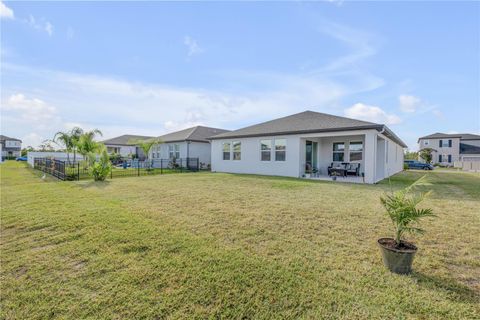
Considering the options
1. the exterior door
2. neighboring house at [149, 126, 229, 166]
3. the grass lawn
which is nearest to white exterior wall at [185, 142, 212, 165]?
neighboring house at [149, 126, 229, 166]

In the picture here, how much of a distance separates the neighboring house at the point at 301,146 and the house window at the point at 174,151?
763 cm

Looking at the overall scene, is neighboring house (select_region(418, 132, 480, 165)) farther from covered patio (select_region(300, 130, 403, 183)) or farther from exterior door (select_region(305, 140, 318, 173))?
exterior door (select_region(305, 140, 318, 173))

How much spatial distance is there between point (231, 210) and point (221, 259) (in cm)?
274

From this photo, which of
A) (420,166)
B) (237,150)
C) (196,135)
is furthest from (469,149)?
(196,135)

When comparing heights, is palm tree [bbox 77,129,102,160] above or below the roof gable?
below

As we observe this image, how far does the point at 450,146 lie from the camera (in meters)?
43.1

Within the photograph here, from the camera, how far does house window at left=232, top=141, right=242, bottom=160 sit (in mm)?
17812

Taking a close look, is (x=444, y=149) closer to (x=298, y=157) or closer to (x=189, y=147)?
(x=298, y=157)

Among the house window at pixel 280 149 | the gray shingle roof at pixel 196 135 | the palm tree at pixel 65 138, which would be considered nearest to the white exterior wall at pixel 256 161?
the house window at pixel 280 149

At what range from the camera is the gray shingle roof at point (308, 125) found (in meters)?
12.2

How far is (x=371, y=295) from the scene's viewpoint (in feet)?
8.38

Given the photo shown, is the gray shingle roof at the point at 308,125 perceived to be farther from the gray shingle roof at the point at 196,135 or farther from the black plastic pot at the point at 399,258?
the black plastic pot at the point at 399,258

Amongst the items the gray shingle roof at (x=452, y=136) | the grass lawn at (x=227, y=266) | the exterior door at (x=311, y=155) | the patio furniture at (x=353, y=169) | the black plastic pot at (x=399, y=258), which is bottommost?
the grass lawn at (x=227, y=266)

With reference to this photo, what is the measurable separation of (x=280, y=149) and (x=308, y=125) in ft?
7.79
